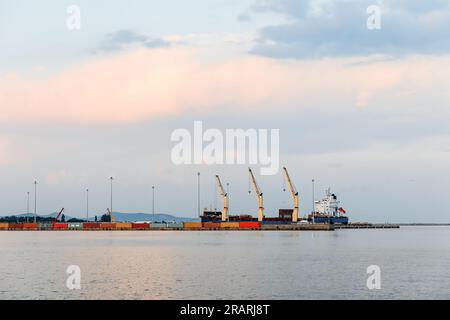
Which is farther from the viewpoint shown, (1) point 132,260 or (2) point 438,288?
(1) point 132,260

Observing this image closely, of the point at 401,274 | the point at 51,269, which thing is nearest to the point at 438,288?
the point at 401,274

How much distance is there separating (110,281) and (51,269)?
17474 mm

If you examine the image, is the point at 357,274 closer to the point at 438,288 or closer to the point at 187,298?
the point at 438,288

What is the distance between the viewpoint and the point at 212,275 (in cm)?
7456
